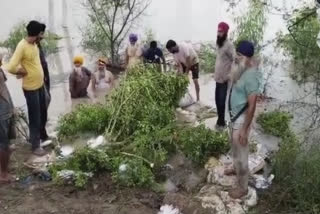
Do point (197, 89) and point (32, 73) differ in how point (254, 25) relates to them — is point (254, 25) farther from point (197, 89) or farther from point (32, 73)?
point (32, 73)

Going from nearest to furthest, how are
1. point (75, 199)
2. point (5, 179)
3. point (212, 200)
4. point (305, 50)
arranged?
point (212, 200) < point (75, 199) < point (5, 179) < point (305, 50)

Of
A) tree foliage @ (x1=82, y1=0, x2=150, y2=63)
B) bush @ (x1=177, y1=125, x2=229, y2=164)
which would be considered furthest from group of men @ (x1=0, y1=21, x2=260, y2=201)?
tree foliage @ (x1=82, y1=0, x2=150, y2=63)

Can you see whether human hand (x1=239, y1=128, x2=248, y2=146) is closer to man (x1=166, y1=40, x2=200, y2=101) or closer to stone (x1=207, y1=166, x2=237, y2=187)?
stone (x1=207, y1=166, x2=237, y2=187)

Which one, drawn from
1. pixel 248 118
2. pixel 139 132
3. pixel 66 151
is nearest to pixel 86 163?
pixel 66 151

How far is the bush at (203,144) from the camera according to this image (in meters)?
6.13

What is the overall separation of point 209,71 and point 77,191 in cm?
626

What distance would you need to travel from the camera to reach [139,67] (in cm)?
795

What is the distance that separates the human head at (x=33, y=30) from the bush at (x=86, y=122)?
1.34 meters

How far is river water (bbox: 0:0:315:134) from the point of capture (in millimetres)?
10438

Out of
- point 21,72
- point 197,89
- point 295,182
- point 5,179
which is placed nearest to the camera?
point 295,182

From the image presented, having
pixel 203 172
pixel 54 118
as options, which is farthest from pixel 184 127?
pixel 54 118

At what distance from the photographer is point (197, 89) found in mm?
9242

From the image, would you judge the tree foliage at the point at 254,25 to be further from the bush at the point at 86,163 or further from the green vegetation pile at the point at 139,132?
the bush at the point at 86,163

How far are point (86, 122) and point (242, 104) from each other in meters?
2.58
